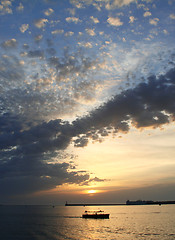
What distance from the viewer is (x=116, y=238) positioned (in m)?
87.1

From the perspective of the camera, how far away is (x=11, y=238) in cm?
8494

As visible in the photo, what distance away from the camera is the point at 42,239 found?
274ft

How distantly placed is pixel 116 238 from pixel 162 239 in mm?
17477

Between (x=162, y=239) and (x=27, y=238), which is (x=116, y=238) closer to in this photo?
(x=162, y=239)

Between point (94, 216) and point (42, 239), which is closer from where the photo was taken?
point (42, 239)

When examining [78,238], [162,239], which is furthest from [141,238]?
[78,238]

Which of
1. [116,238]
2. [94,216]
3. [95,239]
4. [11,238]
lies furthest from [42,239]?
[94,216]

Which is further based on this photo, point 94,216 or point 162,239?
point 94,216

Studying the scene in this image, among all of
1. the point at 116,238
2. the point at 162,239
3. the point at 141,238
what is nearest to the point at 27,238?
the point at 116,238

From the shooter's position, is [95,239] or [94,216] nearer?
[95,239]

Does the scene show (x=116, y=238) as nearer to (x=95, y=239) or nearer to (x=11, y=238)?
(x=95, y=239)

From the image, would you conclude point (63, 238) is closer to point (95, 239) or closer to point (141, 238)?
point (95, 239)

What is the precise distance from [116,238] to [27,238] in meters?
34.9

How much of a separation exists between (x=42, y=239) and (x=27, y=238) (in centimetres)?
650
